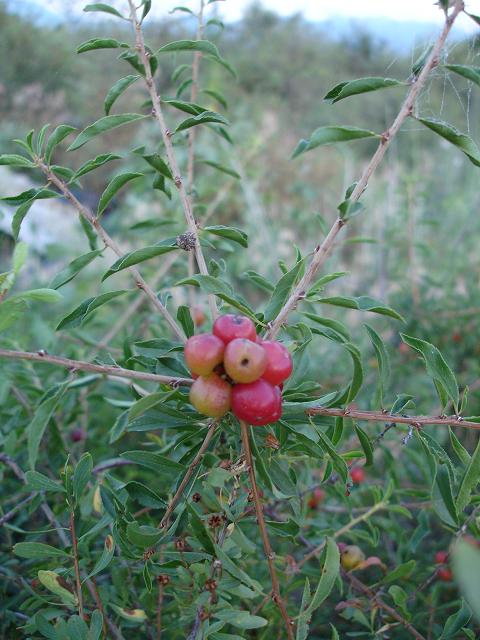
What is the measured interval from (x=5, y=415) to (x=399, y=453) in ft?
3.35

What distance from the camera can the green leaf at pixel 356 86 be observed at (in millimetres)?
657

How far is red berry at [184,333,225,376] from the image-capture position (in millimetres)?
575

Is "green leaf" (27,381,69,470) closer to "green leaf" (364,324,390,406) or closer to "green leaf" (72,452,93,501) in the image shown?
"green leaf" (72,452,93,501)

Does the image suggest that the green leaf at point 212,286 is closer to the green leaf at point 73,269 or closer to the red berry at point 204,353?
the red berry at point 204,353

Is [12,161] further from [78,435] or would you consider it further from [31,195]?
[78,435]

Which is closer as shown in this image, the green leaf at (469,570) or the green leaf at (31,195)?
the green leaf at (469,570)

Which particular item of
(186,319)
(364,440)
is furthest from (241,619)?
(186,319)

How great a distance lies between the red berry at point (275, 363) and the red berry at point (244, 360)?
3 centimetres

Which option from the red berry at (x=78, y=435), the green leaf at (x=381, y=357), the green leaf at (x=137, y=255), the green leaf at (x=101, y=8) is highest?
the green leaf at (x=101, y=8)

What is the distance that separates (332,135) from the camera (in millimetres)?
651

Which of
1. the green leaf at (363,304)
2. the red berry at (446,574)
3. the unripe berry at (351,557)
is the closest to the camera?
the green leaf at (363,304)

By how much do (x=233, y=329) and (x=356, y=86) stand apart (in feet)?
1.04

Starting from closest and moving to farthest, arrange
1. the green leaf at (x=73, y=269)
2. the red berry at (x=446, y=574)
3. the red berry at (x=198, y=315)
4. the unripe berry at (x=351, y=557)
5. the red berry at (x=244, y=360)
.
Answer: the red berry at (x=244, y=360) < the green leaf at (x=73, y=269) < the unripe berry at (x=351, y=557) < the red berry at (x=446, y=574) < the red berry at (x=198, y=315)

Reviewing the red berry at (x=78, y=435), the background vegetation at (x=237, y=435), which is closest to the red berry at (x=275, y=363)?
the background vegetation at (x=237, y=435)
